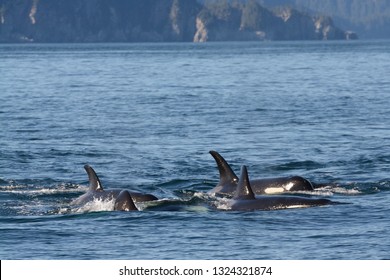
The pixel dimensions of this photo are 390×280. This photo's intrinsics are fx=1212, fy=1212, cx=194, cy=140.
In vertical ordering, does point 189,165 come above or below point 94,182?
below

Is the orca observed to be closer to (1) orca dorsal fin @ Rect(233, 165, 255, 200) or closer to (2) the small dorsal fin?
(1) orca dorsal fin @ Rect(233, 165, 255, 200)

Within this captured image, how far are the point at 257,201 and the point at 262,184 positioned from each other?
2.90 meters

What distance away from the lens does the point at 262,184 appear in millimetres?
30562

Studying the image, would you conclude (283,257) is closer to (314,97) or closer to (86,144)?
(86,144)

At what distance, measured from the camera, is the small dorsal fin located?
90.4 feet

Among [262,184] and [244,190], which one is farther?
[262,184]

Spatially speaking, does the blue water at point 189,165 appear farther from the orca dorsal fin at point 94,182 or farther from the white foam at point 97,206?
the orca dorsal fin at point 94,182

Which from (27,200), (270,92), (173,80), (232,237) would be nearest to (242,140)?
(27,200)

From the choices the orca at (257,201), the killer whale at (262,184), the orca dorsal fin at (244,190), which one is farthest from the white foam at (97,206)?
the killer whale at (262,184)

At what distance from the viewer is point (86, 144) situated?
147 feet

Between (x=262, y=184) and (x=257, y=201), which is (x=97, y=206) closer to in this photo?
(x=257, y=201)

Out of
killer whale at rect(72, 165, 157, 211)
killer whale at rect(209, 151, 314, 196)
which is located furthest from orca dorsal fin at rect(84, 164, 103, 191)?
killer whale at rect(209, 151, 314, 196)

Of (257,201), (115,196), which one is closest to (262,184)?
(257,201)
